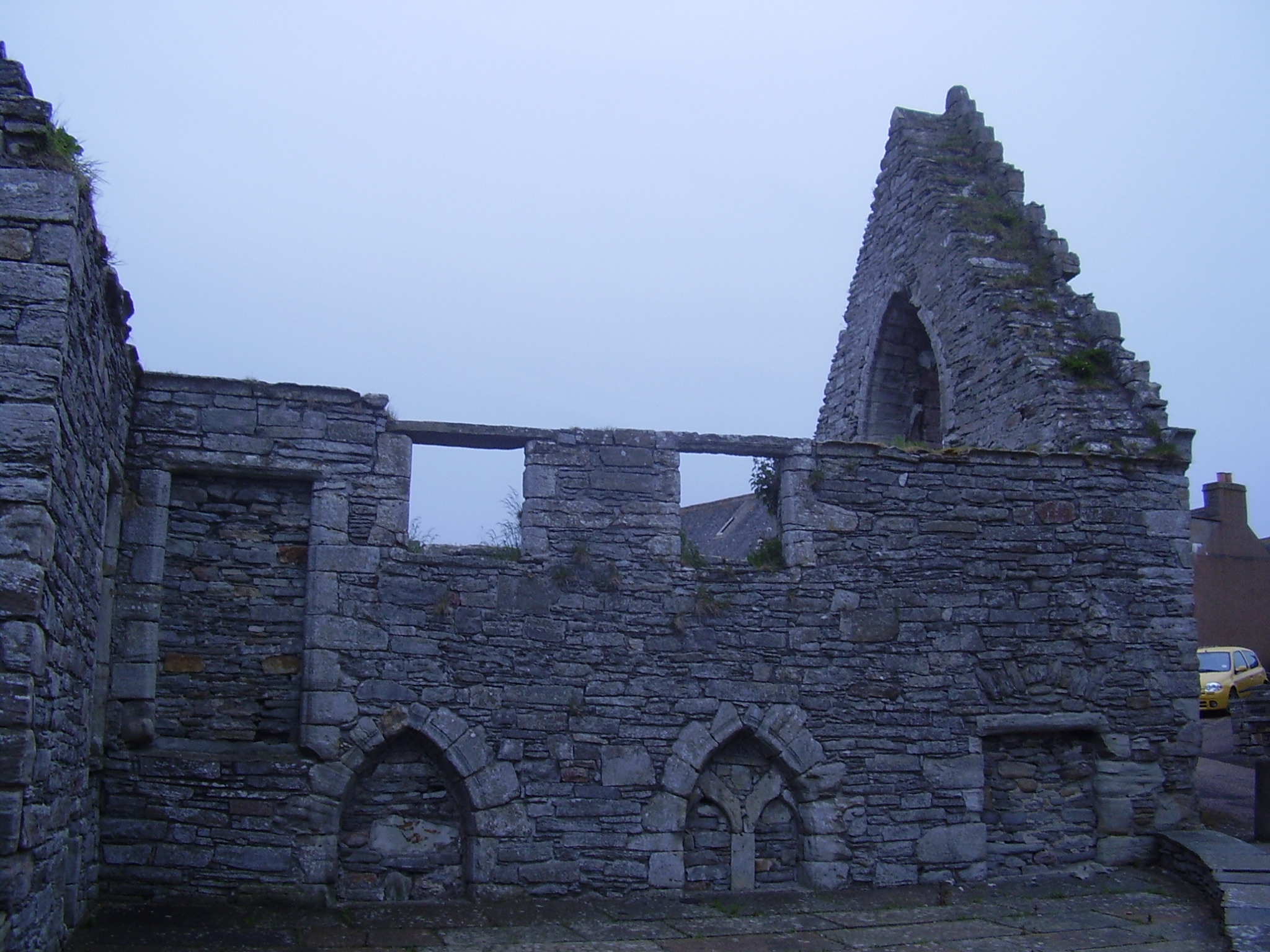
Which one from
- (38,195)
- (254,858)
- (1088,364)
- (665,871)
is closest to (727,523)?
(1088,364)

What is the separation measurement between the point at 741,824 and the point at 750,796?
21cm

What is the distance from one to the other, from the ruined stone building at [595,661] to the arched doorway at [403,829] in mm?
21

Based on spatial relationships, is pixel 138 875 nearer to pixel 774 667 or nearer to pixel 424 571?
pixel 424 571

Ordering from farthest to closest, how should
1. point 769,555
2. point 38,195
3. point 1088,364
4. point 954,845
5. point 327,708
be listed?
1. point 1088,364
2. point 769,555
3. point 954,845
4. point 327,708
5. point 38,195

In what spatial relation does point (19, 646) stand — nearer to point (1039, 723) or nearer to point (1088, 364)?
point (1039, 723)

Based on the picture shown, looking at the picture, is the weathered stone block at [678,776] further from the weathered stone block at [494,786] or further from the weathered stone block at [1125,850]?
the weathered stone block at [1125,850]

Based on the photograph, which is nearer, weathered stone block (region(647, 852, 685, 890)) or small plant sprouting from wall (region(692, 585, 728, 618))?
weathered stone block (region(647, 852, 685, 890))

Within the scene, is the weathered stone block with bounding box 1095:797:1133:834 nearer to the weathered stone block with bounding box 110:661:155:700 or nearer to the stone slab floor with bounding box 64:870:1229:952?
the stone slab floor with bounding box 64:870:1229:952

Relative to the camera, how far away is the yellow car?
1886 centimetres

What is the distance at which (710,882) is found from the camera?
29.0ft

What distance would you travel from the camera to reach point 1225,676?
19.1m

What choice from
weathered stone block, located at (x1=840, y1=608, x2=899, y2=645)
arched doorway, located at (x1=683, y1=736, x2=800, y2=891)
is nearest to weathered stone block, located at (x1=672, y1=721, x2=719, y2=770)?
arched doorway, located at (x1=683, y1=736, x2=800, y2=891)

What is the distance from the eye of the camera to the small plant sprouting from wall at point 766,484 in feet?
32.3

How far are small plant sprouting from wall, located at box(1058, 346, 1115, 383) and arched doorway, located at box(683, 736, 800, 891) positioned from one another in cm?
472
